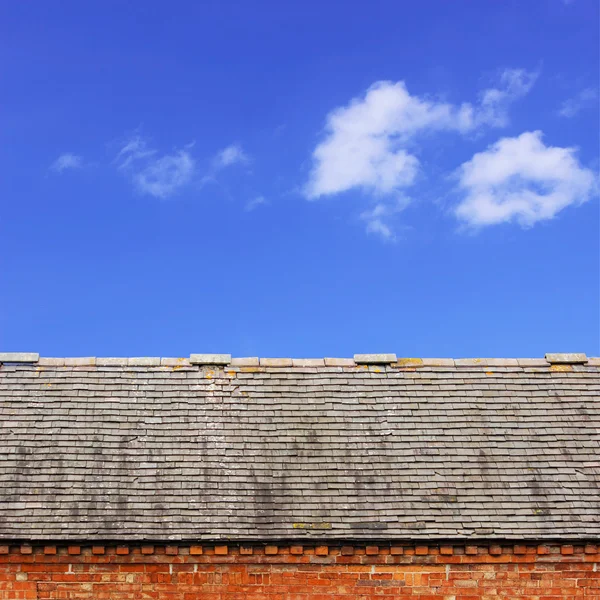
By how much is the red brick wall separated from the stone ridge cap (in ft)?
12.9

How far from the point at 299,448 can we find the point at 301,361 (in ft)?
7.22

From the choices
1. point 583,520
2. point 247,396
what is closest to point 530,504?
point 583,520

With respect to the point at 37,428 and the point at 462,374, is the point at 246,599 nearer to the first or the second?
the point at 37,428

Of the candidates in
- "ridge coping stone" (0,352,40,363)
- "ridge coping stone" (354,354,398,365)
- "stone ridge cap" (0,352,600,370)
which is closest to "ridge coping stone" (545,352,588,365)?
"stone ridge cap" (0,352,600,370)

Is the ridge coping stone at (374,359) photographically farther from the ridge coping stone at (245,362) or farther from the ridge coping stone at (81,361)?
the ridge coping stone at (81,361)

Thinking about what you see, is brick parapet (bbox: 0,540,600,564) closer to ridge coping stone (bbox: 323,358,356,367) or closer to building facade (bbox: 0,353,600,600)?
building facade (bbox: 0,353,600,600)

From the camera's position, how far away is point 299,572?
991 cm

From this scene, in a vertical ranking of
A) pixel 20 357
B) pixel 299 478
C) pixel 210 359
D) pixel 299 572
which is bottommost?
pixel 299 572

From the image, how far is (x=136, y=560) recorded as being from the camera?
9828mm

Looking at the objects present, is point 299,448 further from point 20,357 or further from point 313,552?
point 20,357

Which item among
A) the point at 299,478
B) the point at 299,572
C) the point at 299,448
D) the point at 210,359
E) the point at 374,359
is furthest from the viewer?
the point at 374,359

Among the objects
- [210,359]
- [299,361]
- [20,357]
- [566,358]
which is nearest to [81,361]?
[20,357]

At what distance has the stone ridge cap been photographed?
42.2ft

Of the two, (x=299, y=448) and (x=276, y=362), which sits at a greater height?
(x=276, y=362)
